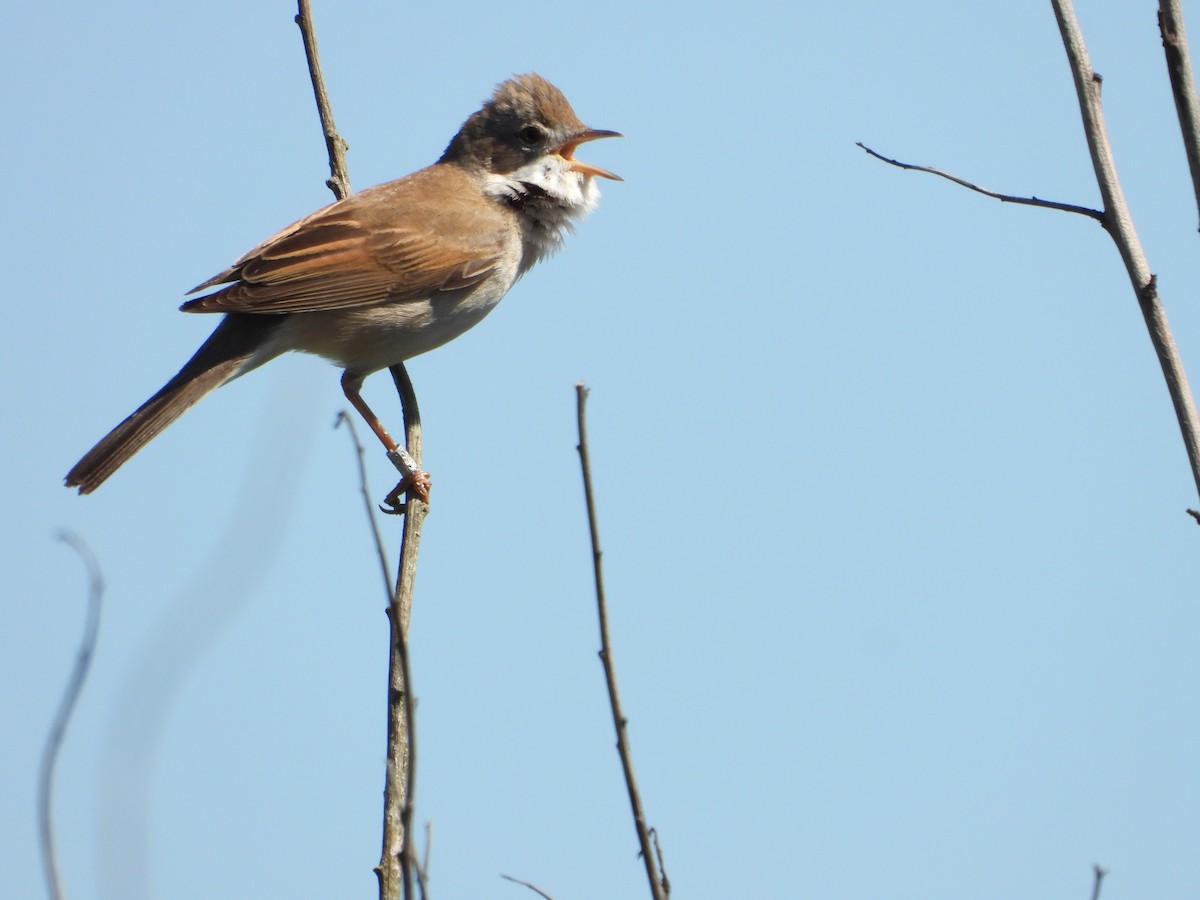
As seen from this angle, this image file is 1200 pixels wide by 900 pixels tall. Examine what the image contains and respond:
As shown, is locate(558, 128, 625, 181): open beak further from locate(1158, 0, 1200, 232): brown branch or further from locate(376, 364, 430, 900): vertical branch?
locate(1158, 0, 1200, 232): brown branch

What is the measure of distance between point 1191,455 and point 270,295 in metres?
4.02

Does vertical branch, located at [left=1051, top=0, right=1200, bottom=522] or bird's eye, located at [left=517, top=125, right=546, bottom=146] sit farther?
bird's eye, located at [left=517, top=125, right=546, bottom=146]

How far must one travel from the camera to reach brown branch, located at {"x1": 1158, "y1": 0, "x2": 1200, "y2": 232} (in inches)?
93.4

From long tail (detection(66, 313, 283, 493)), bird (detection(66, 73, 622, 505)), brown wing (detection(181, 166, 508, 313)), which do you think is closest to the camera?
long tail (detection(66, 313, 283, 493))

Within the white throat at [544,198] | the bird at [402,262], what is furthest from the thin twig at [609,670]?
the white throat at [544,198]

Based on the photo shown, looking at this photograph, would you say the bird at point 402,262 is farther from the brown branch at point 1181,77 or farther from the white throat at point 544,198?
the brown branch at point 1181,77

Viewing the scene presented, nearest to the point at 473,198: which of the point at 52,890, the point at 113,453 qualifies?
the point at 113,453

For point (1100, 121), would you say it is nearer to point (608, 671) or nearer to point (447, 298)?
point (608, 671)

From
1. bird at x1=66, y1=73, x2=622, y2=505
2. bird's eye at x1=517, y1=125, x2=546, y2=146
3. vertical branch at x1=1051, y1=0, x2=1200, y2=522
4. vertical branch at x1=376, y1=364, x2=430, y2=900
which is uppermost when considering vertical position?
bird's eye at x1=517, y1=125, x2=546, y2=146

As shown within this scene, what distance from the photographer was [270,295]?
17.7 ft

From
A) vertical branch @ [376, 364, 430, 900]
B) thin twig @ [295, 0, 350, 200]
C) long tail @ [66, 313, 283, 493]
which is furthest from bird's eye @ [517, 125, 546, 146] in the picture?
vertical branch @ [376, 364, 430, 900]

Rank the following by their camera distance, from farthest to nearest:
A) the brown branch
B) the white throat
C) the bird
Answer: the white throat < the bird < the brown branch

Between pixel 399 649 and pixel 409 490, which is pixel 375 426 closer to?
pixel 409 490

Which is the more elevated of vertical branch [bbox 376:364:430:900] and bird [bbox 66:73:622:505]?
bird [bbox 66:73:622:505]
